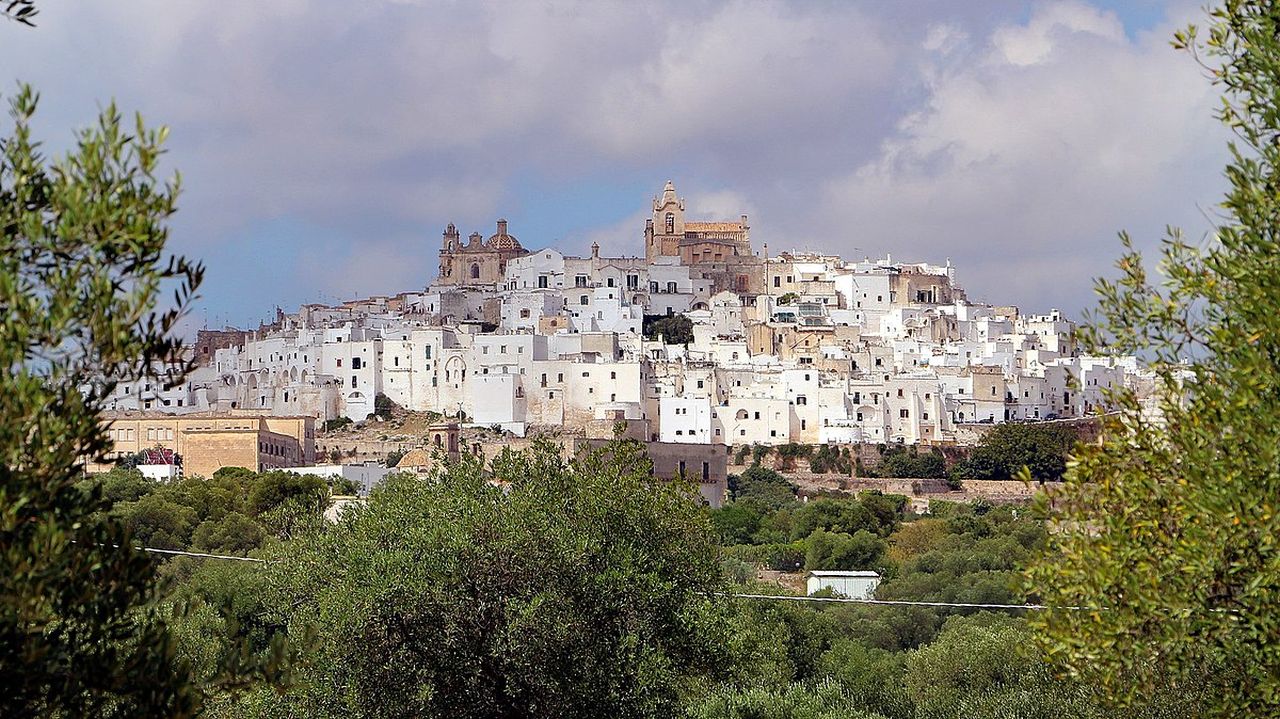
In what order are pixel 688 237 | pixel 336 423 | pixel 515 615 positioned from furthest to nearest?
pixel 688 237 → pixel 336 423 → pixel 515 615

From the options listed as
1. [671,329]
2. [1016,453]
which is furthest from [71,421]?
[671,329]

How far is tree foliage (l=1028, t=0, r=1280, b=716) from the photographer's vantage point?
9172mm

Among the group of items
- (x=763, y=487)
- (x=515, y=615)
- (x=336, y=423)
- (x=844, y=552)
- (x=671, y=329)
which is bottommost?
(x=844, y=552)

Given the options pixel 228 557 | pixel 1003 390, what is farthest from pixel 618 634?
pixel 1003 390

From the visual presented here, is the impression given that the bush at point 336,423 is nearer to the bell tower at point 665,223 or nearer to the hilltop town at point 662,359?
the hilltop town at point 662,359

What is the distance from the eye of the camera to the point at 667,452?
→ 7644 cm

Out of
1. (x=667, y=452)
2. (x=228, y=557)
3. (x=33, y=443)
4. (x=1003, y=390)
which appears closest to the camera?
(x=33, y=443)

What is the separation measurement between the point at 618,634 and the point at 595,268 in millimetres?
93758

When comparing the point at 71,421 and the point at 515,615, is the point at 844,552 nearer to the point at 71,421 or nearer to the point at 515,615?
the point at 515,615

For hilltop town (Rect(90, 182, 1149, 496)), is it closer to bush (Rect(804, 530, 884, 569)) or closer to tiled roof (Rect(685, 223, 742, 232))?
tiled roof (Rect(685, 223, 742, 232))

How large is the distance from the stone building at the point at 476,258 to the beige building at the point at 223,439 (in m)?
33.9

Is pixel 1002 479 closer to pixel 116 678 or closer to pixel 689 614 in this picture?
pixel 689 614

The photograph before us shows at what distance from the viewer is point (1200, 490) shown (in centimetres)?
928

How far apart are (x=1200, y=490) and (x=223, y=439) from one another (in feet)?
231
